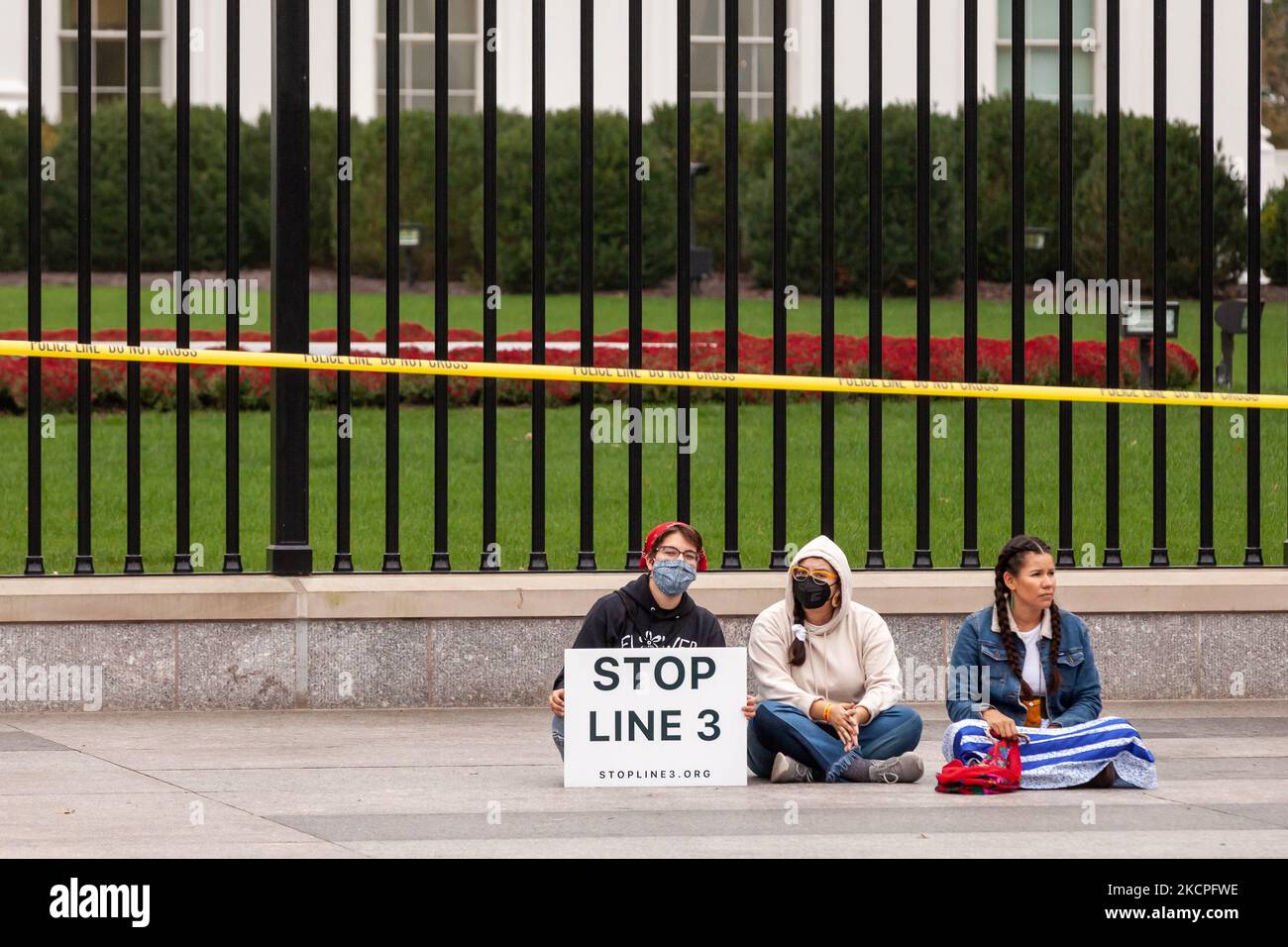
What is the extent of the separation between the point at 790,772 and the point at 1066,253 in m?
3.21

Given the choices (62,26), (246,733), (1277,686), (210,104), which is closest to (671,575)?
(246,733)

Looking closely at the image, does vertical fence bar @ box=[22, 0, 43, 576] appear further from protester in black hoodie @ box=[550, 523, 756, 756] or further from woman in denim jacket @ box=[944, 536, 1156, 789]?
woman in denim jacket @ box=[944, 536, 1156, 789]

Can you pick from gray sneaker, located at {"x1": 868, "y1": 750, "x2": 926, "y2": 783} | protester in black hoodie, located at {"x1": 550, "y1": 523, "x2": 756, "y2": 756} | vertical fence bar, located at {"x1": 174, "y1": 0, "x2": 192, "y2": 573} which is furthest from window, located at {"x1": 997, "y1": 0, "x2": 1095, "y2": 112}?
gray sneaker, located at {"x1": 868, "y1": 750, "x2": 926, "y2": 783}

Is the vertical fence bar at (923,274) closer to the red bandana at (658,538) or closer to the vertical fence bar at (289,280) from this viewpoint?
the red bandana at (658,538)

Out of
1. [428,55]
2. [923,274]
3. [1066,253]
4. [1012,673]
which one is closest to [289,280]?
[923,274]

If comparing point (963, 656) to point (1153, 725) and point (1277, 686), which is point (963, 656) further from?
point (1277, 686)

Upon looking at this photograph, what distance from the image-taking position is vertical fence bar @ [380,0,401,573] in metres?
9.66

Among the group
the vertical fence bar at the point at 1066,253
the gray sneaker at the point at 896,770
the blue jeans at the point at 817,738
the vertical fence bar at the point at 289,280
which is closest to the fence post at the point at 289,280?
the vertical fence bar at the point at 289,280

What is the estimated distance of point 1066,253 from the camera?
32.8ft

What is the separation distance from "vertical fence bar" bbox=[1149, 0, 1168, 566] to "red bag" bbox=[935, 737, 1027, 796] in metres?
2.55

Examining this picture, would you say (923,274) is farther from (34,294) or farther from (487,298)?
(34,294)

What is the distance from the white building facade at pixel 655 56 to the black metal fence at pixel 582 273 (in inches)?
808

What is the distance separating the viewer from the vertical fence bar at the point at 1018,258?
32.8ft

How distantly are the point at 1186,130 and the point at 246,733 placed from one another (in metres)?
18.1
